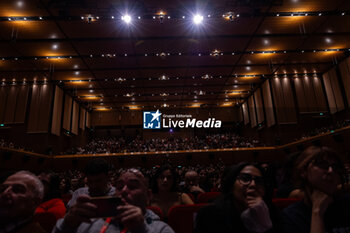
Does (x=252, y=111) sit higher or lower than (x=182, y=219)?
higher

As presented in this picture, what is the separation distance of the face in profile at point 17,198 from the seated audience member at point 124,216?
44 centimetres

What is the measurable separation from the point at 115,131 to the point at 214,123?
11.1 m

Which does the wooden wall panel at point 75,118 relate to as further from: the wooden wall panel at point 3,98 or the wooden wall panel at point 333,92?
the wooden wall panel at point 333,92

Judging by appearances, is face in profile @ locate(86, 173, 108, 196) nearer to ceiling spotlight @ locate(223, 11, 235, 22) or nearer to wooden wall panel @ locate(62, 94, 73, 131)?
ceiling spotlight @ locate(223, 11, 235, 22)

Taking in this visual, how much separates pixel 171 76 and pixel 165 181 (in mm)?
12920

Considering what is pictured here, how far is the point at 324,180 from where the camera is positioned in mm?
1401

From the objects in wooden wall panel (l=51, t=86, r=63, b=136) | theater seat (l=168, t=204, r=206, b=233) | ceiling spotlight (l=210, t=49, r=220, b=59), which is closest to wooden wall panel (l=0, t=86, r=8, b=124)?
wooden wall panel (l=51, t=86, r=63, b=136)

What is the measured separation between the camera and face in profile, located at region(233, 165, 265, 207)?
1370mm

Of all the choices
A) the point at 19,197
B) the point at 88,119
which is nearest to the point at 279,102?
the point at 19,197

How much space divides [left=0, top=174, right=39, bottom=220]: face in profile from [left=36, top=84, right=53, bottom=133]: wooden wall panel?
15054mm

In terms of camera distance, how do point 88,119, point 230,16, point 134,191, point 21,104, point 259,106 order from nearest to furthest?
1. point 134,191
2. point 230,16
3. point 21,104
4. point 259,106
5. point 88,119

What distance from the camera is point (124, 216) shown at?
1091 millimetres

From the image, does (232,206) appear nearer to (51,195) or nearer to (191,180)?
(51,195)

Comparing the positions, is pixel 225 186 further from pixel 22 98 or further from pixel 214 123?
pixel 214 123
